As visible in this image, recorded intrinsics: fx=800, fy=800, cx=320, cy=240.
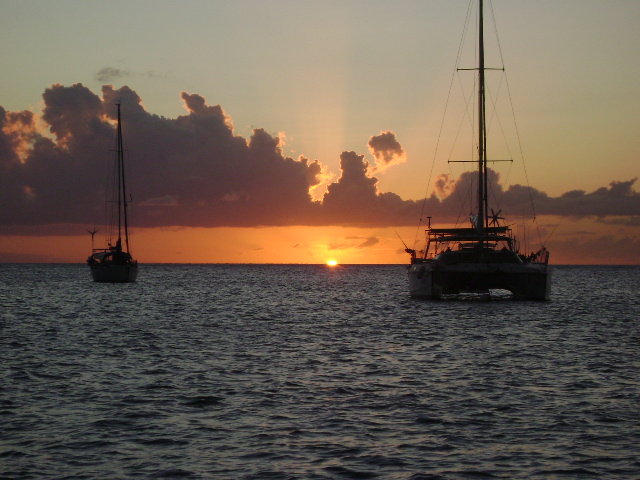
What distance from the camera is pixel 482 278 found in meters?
56.8

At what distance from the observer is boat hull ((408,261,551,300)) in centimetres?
5666

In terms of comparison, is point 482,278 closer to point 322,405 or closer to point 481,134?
point 481,134

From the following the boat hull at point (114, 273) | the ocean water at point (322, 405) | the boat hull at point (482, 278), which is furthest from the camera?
the boat hull at point (114, 273)

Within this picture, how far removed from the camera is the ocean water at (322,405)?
15594mm

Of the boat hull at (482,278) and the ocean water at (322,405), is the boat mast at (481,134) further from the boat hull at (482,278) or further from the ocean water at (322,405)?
the ocean water at (322,405)

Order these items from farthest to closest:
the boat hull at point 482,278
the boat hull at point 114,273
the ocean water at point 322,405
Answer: the boat hull at point 114,273
the boat hull at point 482,278
the ocean water at point 322,405

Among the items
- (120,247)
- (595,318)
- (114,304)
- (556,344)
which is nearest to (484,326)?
(556,344)

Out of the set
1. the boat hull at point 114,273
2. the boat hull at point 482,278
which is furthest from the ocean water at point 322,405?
the boat hull at point 114,273

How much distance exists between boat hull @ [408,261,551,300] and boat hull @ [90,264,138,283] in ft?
156

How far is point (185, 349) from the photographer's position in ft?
115

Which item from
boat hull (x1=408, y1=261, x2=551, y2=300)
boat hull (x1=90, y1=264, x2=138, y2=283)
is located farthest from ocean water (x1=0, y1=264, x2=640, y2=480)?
boat hull (x1=90, y1=264, x2=138, y2=283)

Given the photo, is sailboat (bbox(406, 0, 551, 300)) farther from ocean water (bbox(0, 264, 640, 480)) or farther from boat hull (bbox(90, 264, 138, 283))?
boat hull (bbox(90, 264, 138, 283))

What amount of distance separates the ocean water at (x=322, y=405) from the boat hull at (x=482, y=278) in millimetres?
13731

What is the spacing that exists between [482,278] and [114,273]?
59.1 meters
